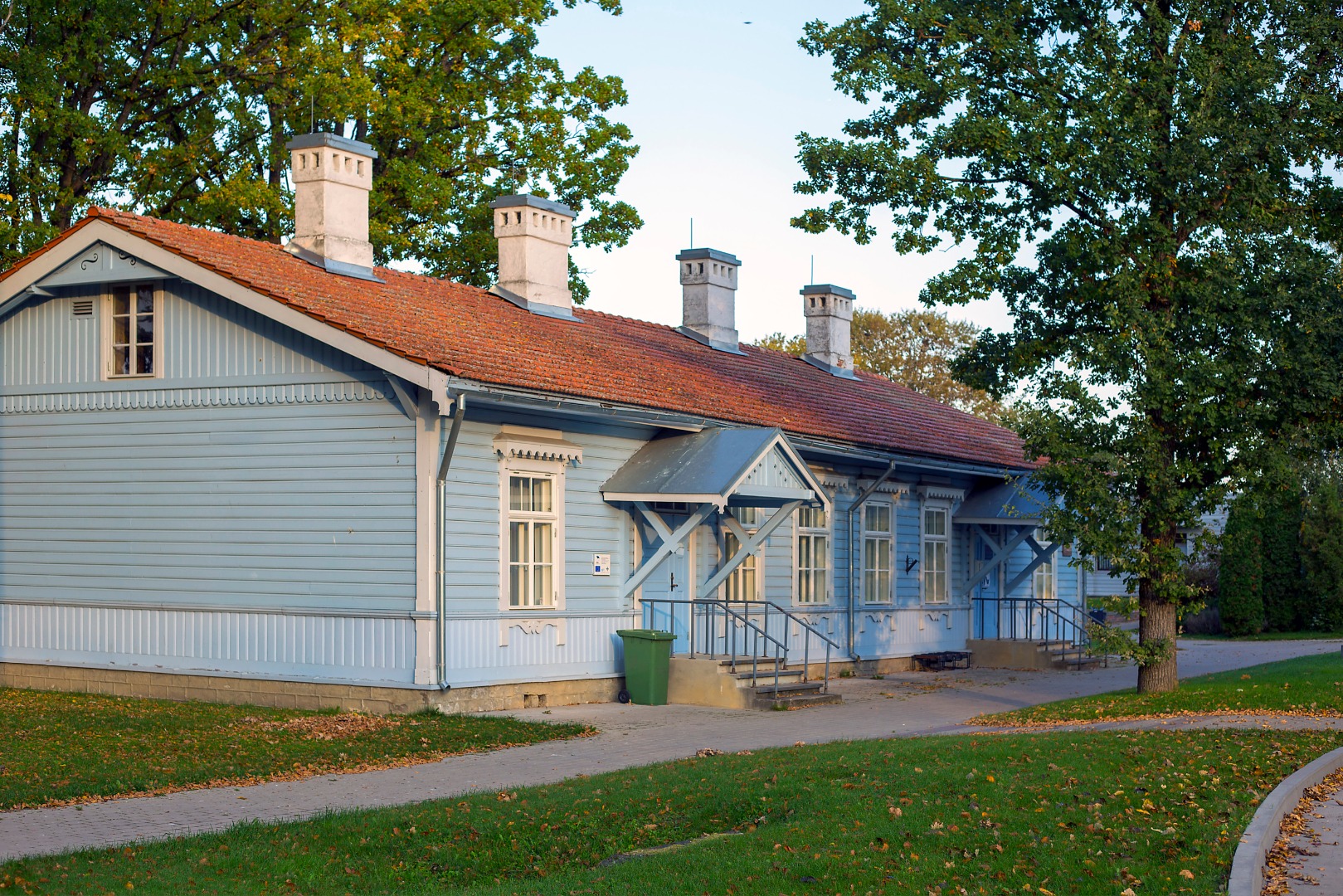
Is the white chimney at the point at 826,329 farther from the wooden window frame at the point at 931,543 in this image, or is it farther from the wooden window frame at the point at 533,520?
the wooden window frame at the point at 533,520

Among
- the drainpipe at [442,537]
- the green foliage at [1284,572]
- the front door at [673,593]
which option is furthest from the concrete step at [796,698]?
the green foliage at [1284,572]

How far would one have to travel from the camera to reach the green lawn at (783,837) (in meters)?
8.15

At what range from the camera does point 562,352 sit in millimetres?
19375

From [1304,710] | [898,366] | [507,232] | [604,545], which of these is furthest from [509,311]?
[898,366]

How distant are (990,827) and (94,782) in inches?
284

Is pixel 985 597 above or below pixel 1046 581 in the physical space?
below

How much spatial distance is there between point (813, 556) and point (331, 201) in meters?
9.01

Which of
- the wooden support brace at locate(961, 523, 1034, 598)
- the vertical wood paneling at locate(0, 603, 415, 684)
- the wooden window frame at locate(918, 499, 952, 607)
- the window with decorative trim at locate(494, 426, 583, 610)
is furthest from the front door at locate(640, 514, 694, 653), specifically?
the wooden support brace at locate(961, 523, 1034, 598)

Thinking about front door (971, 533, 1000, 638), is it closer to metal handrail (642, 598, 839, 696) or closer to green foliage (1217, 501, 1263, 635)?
metal handrail (642, 598, 839, 696)

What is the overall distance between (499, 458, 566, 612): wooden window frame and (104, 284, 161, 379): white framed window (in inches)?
188

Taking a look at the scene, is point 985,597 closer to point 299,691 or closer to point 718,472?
point 718,472

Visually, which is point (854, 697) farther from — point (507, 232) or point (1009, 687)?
point (507, 232)

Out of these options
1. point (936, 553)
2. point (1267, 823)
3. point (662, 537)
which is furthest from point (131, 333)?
point (1267, 823)

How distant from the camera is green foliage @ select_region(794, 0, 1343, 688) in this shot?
54.9ft
